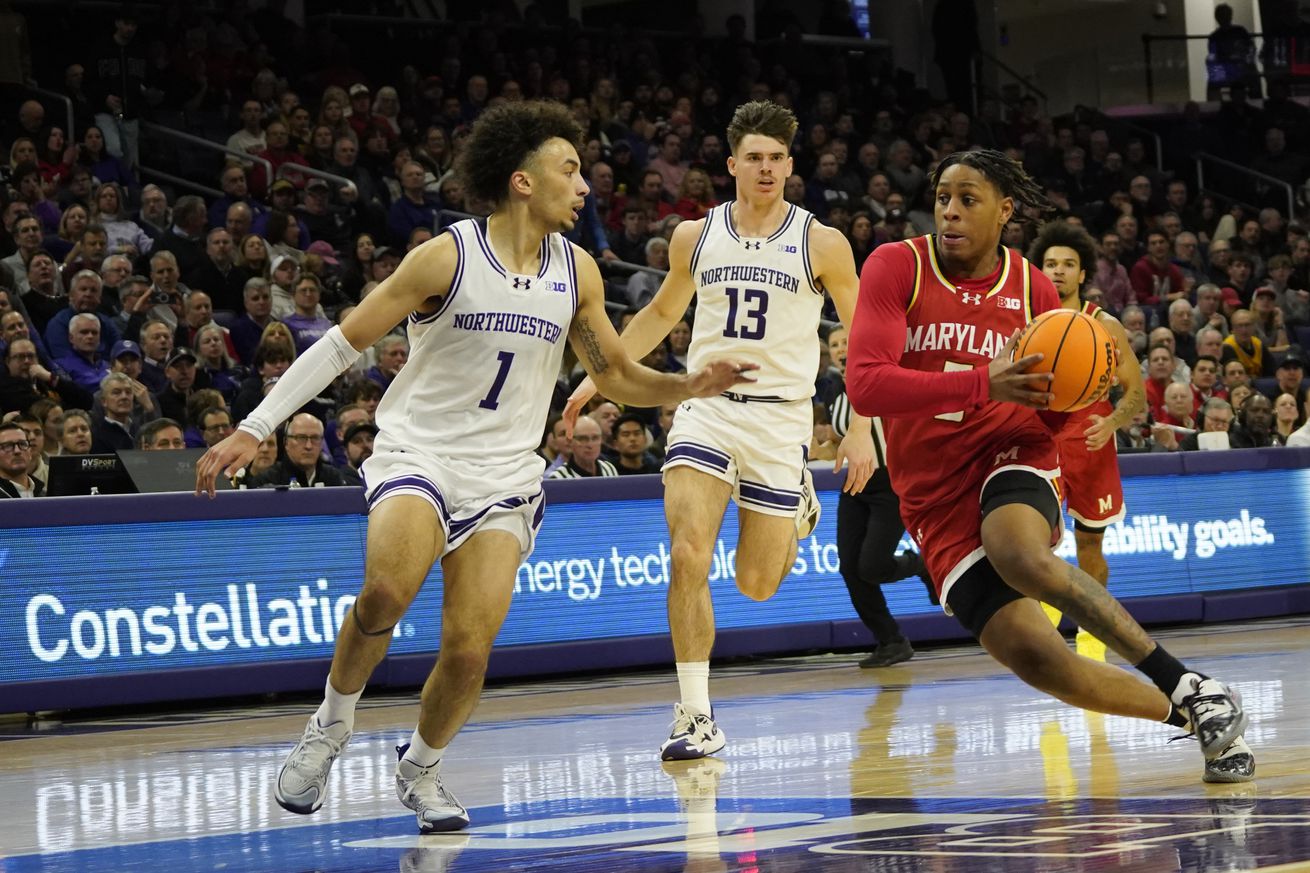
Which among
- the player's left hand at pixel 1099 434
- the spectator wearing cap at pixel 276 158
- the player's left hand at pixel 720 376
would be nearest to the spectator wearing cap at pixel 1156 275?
the spectator wearing cap at pixel 276 158

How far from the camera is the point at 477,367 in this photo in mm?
5668

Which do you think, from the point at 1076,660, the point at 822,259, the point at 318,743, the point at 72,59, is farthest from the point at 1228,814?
the point at 72,59

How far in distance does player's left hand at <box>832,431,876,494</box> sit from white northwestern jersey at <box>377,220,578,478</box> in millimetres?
2353

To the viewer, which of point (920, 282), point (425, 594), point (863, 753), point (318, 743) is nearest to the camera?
point (318, 743)

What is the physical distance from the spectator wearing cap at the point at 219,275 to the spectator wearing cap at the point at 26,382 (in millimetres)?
2021

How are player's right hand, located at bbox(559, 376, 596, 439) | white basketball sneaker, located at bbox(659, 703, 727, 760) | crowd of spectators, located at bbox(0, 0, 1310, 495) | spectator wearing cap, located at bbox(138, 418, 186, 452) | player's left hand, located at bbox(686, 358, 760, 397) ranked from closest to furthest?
1. player's left hand, located at bbox(686, 358, 760, 397)
2. white basketball sneaker, located at bbox(659, 703, 727, 760)
3. player's right hand, located at bbox(559, 376, 596, 439)
4. spectator wearing cap, located at bbox(138, 418, 186, 452)
5. crowd of spectators, located at bbox(0, 0, 1310, 495)

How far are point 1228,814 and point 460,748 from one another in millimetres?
3807

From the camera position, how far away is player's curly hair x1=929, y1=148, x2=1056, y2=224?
584 centimetres

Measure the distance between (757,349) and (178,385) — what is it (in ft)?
19.8

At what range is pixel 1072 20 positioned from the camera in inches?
1149

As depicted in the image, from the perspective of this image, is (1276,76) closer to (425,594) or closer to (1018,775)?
(425,594)

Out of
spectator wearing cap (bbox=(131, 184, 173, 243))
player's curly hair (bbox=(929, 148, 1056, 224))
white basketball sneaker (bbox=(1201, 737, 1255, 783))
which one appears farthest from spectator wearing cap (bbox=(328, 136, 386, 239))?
white basketball sneaker (bbox=(1201, 737, 1255, 783))

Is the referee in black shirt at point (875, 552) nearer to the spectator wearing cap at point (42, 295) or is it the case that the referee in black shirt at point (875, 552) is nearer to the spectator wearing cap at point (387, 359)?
the spectator wearing cap at point (387, 359)

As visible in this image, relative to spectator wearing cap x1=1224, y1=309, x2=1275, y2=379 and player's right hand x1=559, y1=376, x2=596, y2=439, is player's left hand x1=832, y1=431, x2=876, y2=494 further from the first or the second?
spectator wearing cap x1=1224, y1=309, x2=1275, y2=379
